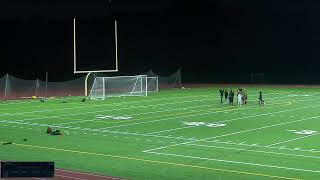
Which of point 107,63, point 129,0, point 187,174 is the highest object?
point 129,0

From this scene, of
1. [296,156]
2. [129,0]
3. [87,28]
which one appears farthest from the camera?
[129,0]

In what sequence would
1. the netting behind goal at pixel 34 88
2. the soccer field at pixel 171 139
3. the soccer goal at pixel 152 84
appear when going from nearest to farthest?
the soccer field at pixel 171 139
the netting behind goal at pixel 34 88
the soccer goal at pixel 152 84

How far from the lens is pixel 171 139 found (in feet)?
64.5

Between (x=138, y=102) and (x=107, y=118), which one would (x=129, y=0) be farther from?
(x=107, y=118)

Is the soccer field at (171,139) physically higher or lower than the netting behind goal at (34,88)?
lower

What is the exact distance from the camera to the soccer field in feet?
47.7

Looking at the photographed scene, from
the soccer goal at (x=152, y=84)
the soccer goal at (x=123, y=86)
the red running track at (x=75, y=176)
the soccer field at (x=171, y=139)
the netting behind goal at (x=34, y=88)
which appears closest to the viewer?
the red running track at (x=75, y=176)

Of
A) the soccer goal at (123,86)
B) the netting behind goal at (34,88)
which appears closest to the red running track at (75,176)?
the netting behind goal at (34,88)

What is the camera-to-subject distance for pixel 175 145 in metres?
18.3

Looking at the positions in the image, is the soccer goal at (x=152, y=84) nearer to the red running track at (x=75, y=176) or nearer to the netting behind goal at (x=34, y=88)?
the netting behind goal at (x=34, y=88)

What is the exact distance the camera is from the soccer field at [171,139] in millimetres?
14539

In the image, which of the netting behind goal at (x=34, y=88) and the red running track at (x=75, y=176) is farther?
the netting behind goal at (x=34, y=88)

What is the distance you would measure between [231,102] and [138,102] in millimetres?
5748

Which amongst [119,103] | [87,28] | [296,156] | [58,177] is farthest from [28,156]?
[87,28]
